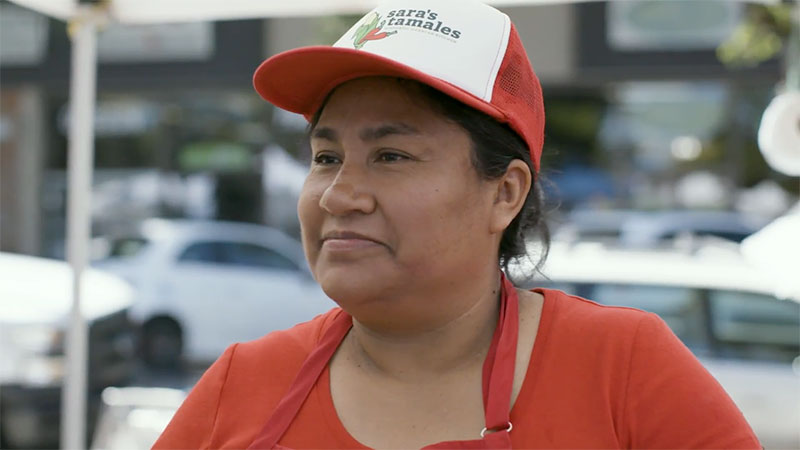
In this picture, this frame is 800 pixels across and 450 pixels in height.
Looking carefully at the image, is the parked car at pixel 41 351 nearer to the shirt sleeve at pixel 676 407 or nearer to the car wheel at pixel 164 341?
the car wheel at pixel 164 341

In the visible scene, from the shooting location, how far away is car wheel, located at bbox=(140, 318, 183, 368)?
921 centimetres

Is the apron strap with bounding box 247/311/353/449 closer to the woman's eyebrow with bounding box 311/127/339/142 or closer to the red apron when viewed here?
the red apron

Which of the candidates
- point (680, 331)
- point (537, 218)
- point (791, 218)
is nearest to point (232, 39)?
point (680, 331)

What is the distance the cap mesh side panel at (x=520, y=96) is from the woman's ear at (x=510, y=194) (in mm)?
43

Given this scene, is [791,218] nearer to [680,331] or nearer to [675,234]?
[680,331]

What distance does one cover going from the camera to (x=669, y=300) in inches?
216

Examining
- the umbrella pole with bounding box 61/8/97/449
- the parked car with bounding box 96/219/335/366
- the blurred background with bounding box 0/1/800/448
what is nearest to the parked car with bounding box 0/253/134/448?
the blurred background with bounding box 0/1/800/448

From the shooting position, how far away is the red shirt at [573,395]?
1.35 metres

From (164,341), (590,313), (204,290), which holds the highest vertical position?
(590,313)

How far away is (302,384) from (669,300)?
432cm

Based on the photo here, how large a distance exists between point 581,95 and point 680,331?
8.86 meters

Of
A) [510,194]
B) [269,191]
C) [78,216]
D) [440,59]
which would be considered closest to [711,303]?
[78,216]

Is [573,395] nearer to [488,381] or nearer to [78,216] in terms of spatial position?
[488,381]

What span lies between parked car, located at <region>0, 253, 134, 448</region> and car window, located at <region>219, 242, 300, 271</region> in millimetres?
3049
